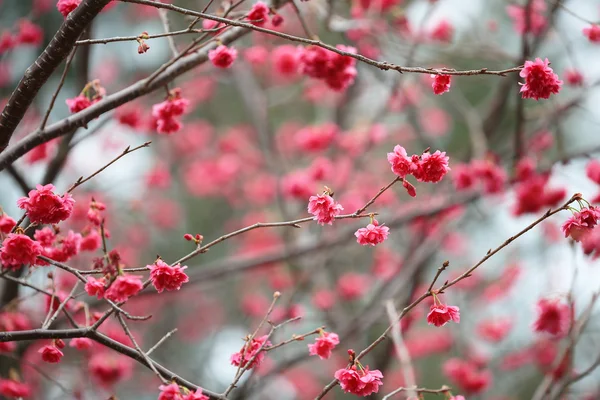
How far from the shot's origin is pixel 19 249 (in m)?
1.68

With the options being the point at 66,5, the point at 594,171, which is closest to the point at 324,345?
the point at 66,5

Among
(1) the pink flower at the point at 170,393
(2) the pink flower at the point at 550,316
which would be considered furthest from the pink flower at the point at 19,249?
(2) the pink flower at the point at 550,316

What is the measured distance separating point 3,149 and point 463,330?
144 inches

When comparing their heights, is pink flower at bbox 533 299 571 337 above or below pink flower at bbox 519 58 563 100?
below

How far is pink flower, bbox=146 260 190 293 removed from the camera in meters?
1.73

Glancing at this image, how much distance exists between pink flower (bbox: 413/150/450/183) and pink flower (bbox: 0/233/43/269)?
117 cm

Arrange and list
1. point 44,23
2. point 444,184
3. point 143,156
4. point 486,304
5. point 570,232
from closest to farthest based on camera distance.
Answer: point 570,232
point 444,184
point 486,304
point 44,23
point 143,156

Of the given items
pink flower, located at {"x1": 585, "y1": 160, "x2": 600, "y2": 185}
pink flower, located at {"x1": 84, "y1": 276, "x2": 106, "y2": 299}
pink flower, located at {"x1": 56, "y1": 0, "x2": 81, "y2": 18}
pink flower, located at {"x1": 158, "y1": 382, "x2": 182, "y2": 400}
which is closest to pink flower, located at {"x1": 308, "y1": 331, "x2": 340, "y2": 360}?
pink flower, located at {"x1": 158, "y1": 382, "x2": 182, "y2": 400}

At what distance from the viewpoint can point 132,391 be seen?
637 centimetres

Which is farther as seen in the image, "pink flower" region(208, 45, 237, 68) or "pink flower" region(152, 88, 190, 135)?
"pink flower" region(152, 88, 190, 135)

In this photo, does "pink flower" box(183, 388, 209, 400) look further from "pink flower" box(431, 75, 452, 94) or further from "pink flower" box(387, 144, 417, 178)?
"pink flower" box(431, 75, 452, 94)

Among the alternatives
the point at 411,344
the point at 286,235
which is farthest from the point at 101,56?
the point at 411,344

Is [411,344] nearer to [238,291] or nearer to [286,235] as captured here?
[286,235]

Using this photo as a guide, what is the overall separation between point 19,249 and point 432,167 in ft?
4.11
